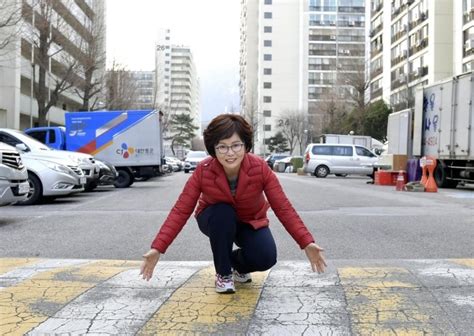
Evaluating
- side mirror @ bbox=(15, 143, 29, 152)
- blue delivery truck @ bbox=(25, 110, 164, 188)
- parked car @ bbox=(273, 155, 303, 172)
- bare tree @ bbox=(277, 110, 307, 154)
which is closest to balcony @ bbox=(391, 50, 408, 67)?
parked car @ bbox=(273, 155, 303, 172)

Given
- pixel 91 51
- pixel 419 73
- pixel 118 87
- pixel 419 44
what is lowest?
pixel 118 87

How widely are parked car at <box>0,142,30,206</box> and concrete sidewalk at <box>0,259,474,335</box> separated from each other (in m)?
3.13

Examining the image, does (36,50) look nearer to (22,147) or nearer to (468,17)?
(22,147)

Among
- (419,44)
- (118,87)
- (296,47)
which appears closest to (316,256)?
(118,87)

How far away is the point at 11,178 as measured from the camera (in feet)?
26.9

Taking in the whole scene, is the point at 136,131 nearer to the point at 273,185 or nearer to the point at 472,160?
the point at 472,160

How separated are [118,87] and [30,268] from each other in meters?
39.7

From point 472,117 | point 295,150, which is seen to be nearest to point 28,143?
point 472,117

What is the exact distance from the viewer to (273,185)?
13.1 feet

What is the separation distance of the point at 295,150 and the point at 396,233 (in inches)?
3376

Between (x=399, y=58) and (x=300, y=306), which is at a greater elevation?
(x=399, y=58)

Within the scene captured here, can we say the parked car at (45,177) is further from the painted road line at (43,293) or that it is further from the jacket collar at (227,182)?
the jacket collar at (227,182)

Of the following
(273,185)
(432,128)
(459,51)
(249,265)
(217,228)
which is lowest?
(249,265)

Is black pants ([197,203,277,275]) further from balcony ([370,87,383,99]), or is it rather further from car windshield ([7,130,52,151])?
balcony ([370,87,383,99])
